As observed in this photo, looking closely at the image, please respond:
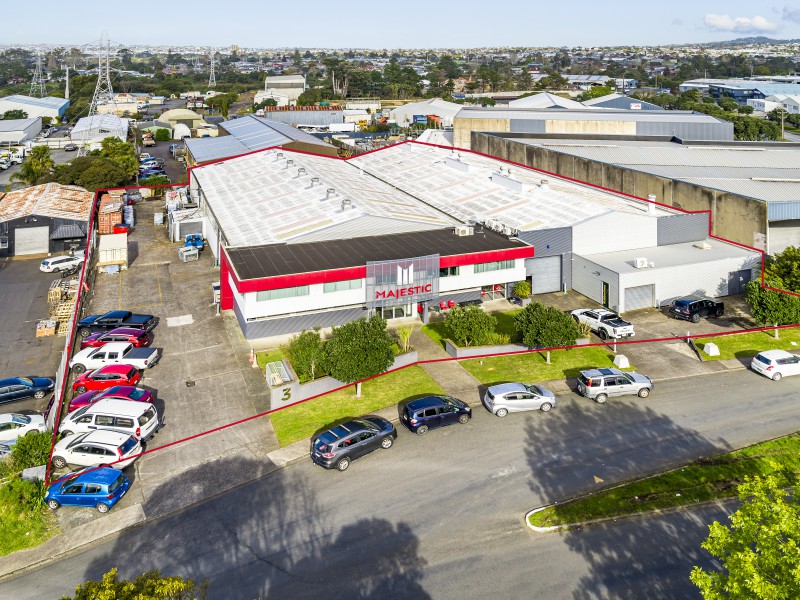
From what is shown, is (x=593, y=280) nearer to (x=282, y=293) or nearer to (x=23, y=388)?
(x=282, y=293)

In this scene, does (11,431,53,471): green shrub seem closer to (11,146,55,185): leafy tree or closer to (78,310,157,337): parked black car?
(78,310,157,337): parked black car

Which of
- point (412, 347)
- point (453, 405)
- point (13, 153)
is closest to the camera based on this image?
point (453, 405)

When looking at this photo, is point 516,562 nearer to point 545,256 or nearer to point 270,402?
point 270,402

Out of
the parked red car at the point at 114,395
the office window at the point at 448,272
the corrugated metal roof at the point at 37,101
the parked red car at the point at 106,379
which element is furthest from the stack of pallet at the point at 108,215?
the corrugated metal roof at the point at 37,101

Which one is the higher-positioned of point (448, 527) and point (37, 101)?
point (37, 101)

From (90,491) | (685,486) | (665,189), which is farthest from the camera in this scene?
(665,189)

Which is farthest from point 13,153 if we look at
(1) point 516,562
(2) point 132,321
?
(1) point 516,562

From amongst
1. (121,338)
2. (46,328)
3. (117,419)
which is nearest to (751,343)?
(117,419)

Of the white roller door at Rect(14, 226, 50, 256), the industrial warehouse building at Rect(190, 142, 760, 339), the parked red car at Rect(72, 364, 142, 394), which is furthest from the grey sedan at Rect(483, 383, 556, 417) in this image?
the white roller door at Rect(14, 226, 50, 256)
